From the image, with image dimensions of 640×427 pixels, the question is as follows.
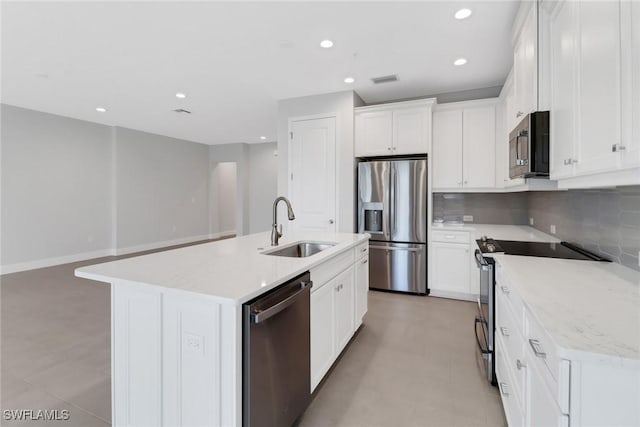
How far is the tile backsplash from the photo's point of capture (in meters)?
1.60

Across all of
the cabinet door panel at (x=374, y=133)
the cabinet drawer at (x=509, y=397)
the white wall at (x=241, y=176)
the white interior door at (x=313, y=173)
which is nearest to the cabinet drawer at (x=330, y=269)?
the cabinet drawer at (x=509, y=397)

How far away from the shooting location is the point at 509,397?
157cm

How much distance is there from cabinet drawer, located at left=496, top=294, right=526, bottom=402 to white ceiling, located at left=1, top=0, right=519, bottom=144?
2349 mm

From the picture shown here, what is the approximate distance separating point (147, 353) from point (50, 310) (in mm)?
3089

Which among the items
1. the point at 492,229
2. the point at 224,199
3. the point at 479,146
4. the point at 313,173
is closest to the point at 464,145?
the point at 479,146

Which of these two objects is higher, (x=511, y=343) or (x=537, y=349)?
(x=537, y=349)

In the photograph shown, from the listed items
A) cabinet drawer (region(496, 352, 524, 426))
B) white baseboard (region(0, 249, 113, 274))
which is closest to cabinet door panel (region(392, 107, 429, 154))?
cabinet drawer (region(496, 352, 524, 426))

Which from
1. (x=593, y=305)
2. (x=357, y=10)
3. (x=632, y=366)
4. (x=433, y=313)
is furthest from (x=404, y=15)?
(x=433, y=313)

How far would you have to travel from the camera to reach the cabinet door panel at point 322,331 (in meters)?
1.81

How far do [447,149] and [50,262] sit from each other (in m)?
7.12

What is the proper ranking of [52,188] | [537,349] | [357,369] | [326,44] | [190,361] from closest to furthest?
[537,349] < [190,361] < [357,369] < [326,44] < [52,188]

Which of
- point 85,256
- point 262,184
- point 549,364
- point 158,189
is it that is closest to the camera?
point 549,364

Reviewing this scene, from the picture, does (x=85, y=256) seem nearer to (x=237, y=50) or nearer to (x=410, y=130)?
(x=237, y=50)

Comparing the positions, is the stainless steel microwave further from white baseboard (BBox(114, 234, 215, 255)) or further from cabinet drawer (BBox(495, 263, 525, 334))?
white baseboard (BBox(114, 234, 215, 255))
